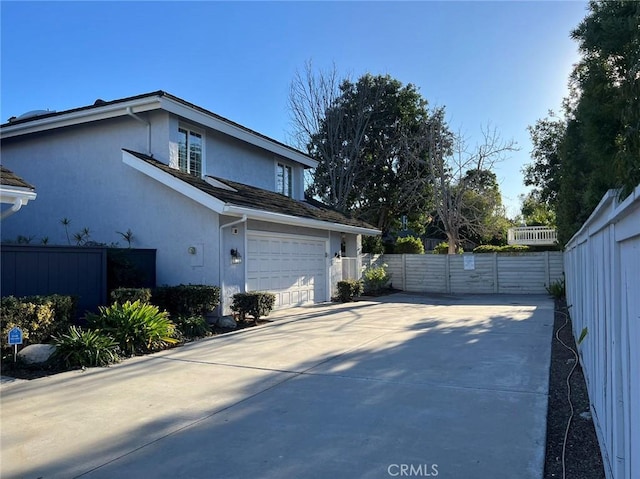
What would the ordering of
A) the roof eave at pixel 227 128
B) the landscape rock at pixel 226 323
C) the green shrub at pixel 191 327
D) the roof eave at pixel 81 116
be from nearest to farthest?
the green shrub at pixel 191 327
the landscape rock at pixel 226 323
the roof eave at pixel 81 116
the roof eave at pixel 227 128

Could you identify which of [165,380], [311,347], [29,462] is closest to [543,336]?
[311,347]

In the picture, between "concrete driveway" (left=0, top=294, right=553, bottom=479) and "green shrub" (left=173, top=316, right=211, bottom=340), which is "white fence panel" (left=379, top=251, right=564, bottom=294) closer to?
"concrete driveway" (left=0, top=294, right=553, bottom=479)

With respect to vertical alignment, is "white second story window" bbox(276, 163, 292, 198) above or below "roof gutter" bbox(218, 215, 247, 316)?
above

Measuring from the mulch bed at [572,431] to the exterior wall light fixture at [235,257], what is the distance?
762 centimetres

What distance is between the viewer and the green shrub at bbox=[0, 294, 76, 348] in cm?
719

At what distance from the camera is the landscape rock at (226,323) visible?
11.1 meters

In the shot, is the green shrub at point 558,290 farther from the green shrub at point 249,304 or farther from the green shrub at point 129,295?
the green shrub at point 129,295

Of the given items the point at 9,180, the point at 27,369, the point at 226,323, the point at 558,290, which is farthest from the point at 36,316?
the point at 558,290

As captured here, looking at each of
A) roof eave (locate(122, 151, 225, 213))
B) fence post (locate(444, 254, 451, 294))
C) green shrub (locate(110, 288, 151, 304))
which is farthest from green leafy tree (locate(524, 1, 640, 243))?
fence post (locate(444, 254, 451, 294))

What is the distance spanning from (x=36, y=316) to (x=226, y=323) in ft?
14.1

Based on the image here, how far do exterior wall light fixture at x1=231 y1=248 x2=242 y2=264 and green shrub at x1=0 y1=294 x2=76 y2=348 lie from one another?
4.24 m

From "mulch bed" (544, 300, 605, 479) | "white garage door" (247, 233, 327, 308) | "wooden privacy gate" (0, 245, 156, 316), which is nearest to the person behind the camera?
"mulch bed" (544, 300, 605, 479)

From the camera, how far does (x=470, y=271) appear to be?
21172 mm

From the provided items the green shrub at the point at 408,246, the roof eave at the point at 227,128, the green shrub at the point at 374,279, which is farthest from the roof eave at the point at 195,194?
the green shrub at the point at 408,246
